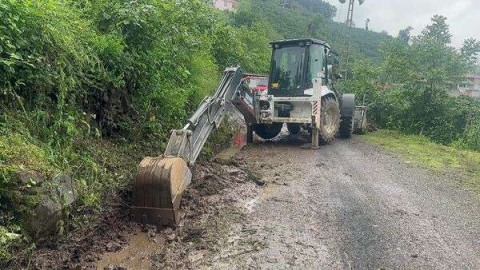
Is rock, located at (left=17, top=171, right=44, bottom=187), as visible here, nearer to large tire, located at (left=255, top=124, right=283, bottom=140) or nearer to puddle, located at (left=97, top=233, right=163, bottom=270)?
puddle, located at (left=97, top=233, right=163, bottom=270)

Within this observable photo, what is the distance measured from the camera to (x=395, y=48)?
64.8ft

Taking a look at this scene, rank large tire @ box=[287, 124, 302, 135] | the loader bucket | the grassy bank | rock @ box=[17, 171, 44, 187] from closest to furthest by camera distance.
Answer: rock @ box=[17, 171, 44, 187]
the loader bucket
the grassy bank
large tire @ box=[287, 124, 302, 135]

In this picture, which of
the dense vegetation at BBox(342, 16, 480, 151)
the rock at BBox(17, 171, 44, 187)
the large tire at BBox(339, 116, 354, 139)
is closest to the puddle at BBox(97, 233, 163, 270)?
the rock at BBox(17, 171, 44, 187)

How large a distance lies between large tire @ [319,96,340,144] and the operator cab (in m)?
0.54

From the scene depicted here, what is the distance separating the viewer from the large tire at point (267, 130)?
10.8m

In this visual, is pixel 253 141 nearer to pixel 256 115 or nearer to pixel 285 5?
pixel 256 115

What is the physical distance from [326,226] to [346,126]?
768 centimetres

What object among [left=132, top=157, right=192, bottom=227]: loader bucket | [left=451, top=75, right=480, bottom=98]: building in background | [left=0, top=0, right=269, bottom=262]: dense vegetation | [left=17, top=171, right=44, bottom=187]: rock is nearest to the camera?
[left=17, top=171, right=44, bottom=187]: rock

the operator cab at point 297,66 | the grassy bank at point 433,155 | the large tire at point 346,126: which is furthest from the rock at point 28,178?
the large tire at point 346,126

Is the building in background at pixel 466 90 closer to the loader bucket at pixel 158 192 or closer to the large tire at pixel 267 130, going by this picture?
the large tire at pixel 267 130

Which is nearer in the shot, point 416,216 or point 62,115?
point 62,115

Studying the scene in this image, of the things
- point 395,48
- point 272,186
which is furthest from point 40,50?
point 395,48

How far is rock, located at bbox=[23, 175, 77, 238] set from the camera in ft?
10.9

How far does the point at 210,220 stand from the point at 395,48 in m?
17.7
